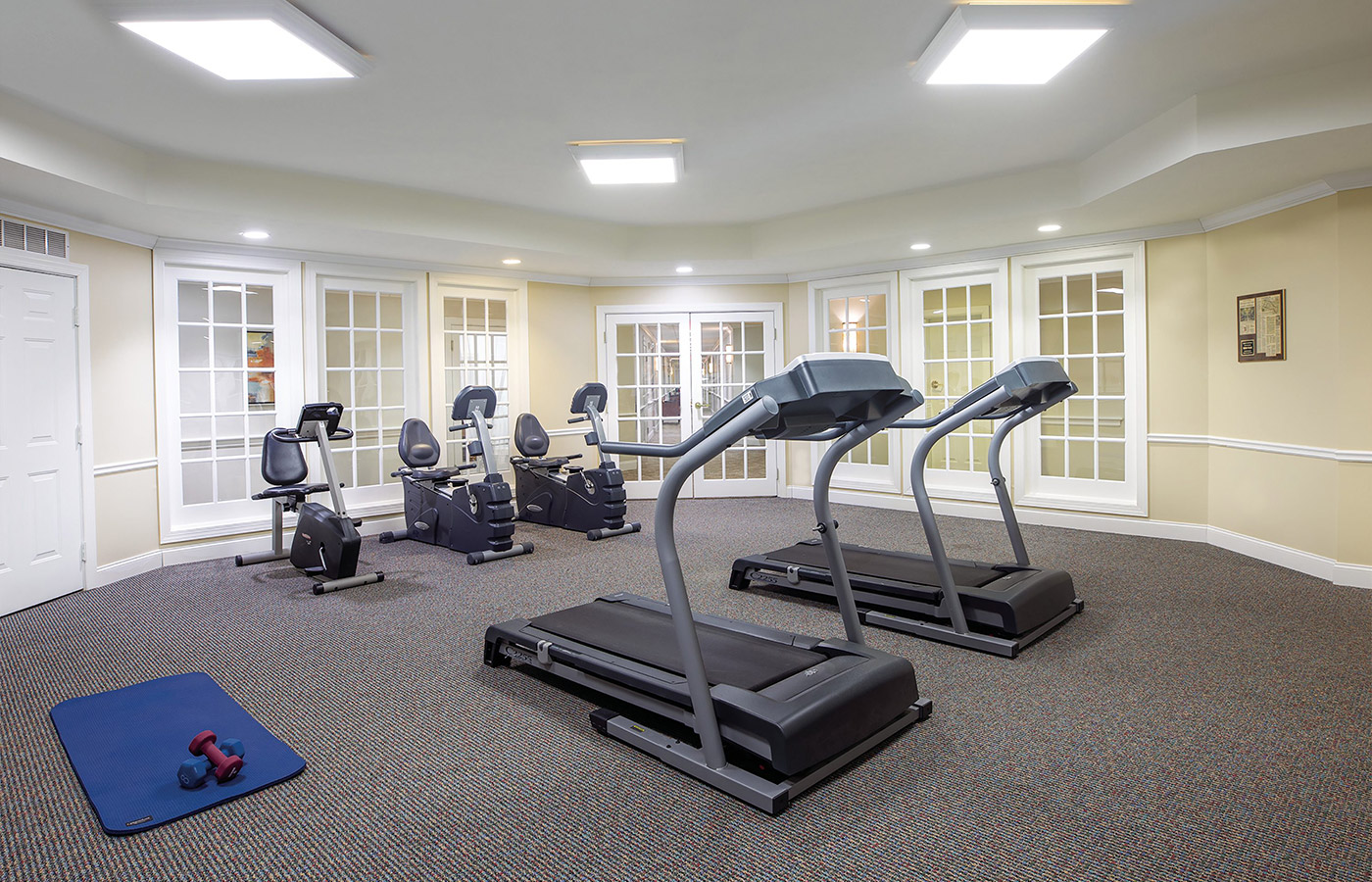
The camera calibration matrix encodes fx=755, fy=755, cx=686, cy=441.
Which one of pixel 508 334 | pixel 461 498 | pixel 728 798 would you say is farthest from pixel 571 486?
pixel 728 798

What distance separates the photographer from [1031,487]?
6605 millimetres

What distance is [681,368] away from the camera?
820 centimetres

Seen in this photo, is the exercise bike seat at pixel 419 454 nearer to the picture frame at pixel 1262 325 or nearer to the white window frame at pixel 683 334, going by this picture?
the white window frame at pixel 683 334

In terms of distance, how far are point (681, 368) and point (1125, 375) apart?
4.17 m

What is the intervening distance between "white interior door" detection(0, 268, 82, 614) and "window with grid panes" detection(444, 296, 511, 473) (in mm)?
2748

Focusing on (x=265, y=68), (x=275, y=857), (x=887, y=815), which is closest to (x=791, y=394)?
(x=887, y=815)

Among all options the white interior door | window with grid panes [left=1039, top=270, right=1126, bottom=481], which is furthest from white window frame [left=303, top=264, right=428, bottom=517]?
window with grid panes [left=1039, top=270, right=1126, bottom=481]

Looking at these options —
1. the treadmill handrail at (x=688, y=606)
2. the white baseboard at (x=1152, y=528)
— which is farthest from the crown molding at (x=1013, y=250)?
the treadmill handrail at (x=688, y=606)

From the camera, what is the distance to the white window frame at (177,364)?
544 cm

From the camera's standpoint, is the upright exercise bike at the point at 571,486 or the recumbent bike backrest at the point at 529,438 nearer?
the upright exercise bike at the point at 571,486

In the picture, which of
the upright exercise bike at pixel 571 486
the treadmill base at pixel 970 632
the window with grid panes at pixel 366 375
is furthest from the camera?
the window with grid panes at pixel 366 375

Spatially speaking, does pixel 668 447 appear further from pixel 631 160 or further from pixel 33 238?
pixel 33 238

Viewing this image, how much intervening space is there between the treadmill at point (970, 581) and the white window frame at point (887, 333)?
3134 millimetres

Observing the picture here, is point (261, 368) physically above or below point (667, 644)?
above
